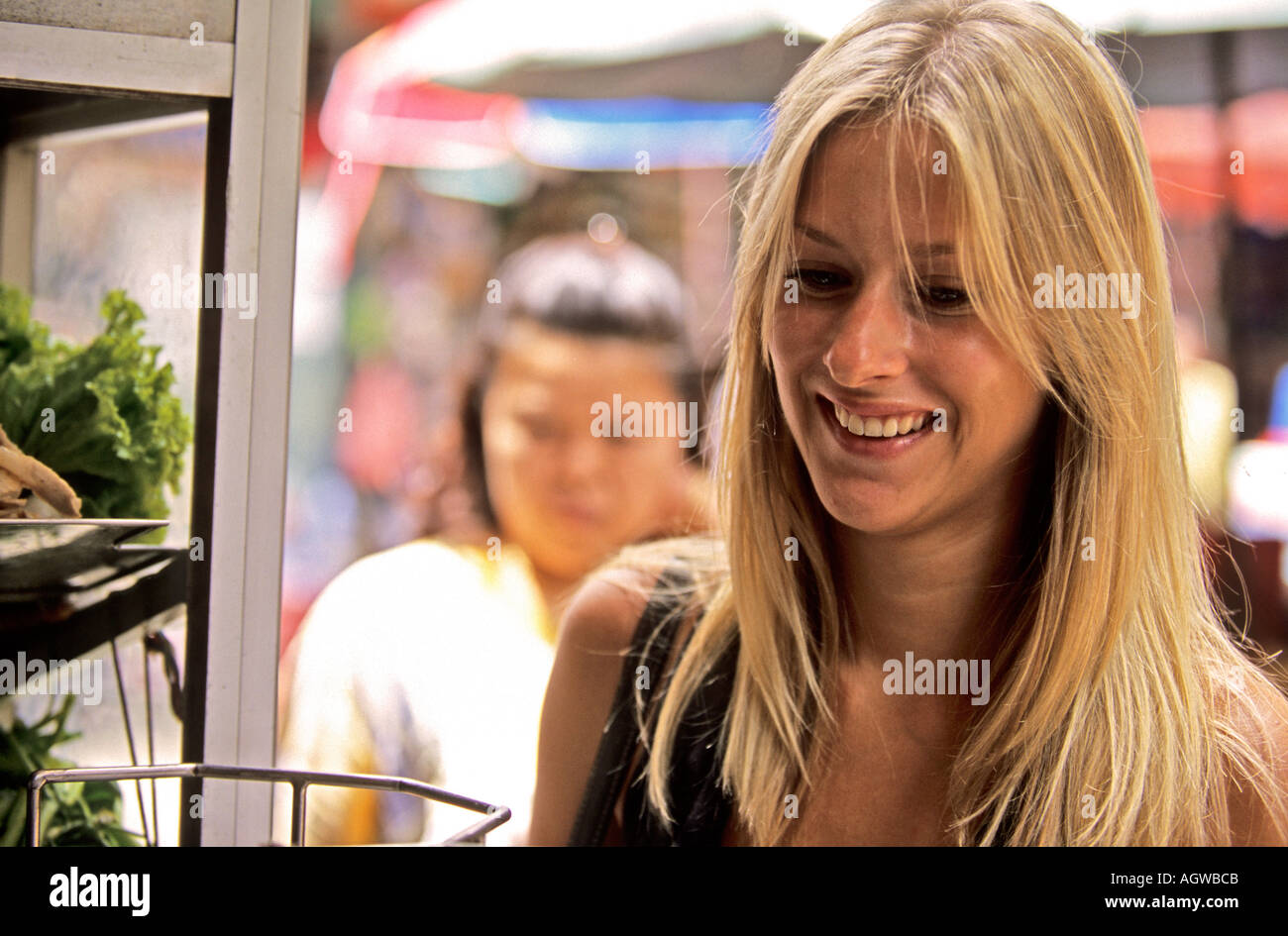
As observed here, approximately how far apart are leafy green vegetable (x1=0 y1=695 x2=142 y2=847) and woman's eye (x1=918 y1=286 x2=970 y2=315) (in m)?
1.44

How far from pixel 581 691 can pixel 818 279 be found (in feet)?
2.31

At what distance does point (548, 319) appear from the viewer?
1677 mm

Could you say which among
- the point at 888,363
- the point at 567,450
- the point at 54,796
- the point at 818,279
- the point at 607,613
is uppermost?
the point at 818,279

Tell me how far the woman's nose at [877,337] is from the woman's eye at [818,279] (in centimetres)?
4

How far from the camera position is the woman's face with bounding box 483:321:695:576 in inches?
65.7

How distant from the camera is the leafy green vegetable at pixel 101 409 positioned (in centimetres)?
151

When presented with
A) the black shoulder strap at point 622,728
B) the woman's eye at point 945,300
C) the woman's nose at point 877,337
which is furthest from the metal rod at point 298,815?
the woman's eye at point 945,300

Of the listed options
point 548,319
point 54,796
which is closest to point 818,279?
point 548,319

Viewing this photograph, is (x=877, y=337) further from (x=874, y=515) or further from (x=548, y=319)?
(x=548, y=319)

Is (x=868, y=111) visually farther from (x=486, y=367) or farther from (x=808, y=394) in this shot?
(x=486, y=367)

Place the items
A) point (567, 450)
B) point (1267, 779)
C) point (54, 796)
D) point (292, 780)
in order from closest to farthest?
1. point (1267, 779)
2. point (292, 780)
3. point (54, 796)
4. point (567, 450)

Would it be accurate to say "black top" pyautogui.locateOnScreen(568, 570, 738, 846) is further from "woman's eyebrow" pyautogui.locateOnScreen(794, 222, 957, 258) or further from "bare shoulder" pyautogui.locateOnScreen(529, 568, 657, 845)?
"woman's eyebrow" pyautogui.locateOnScreen(794, 222, 957, 258)

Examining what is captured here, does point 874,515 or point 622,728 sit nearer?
point 874,515
